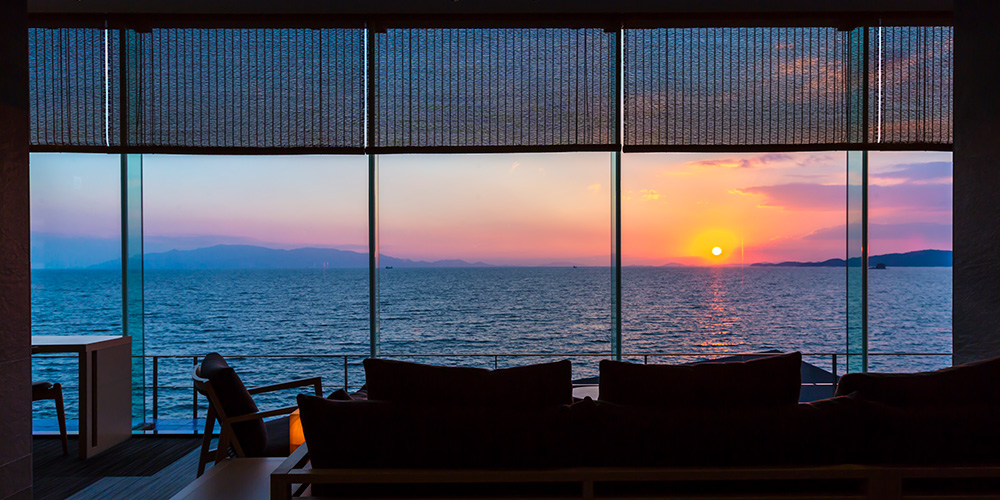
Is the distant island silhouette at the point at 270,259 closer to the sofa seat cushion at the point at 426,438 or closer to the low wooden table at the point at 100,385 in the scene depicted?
the low wooden table at the point at 100,385

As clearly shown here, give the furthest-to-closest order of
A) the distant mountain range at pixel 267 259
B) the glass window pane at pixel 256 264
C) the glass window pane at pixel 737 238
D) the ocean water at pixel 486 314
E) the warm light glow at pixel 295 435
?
the ocean water at pixel 486 314
the glass window pane at pixel 737 238
the distant mountain range at pixel 267 259
the glass window pane at pixel 256 264
the warm light glow at pixel 295 435

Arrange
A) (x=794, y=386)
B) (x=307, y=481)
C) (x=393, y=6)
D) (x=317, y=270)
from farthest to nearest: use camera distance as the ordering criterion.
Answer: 1. (x=317, y=270)
2. (x=393, y=6)
3. (x=794, y=386)
4. (x=307, y=481)

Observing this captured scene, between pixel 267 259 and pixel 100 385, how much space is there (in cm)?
2235

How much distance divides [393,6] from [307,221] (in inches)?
855

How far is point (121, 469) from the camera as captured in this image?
3420 mm

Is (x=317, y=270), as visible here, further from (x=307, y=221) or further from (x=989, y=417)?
(x=989, y=417)

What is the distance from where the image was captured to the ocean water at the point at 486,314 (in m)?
25.4

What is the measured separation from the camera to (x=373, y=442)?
1.67m

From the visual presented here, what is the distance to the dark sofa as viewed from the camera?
167 cm

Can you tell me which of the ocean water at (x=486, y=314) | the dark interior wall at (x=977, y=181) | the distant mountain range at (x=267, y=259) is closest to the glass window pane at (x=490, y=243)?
the ocean water at (x=486, y=314)

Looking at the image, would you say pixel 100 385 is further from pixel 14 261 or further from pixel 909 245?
pixel 909 245

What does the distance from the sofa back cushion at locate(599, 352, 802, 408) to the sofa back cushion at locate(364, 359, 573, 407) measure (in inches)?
9.0

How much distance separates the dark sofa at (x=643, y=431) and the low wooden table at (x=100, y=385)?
285 cm

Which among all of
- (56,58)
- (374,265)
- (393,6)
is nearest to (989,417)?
(374,265)
